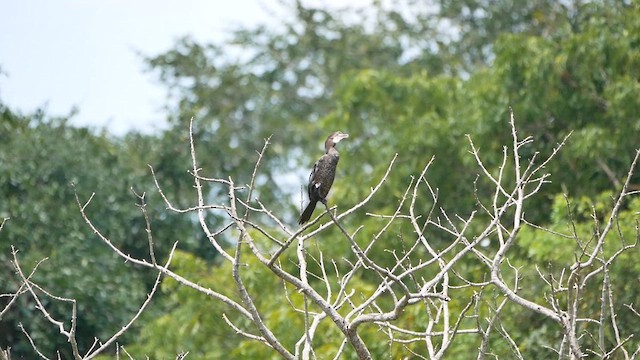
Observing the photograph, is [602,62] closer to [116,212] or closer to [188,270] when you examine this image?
[188,270]

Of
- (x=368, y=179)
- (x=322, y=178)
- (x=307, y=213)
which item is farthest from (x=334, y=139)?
(x=368, y=179)

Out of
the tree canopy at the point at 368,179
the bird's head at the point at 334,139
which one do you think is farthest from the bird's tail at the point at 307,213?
the tree canopy at the point at 368,179

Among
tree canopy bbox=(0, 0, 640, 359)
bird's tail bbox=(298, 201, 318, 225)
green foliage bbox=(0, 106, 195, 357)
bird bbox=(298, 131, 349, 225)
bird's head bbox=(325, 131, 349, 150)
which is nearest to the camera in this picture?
bird's tail bbox=(298, 201, 318, 225)

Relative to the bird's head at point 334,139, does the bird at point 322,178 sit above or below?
below

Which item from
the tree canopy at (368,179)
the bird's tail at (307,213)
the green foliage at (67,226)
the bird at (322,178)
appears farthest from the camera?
the green foliage at (67,226)

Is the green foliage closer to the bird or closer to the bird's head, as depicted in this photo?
the bird's head

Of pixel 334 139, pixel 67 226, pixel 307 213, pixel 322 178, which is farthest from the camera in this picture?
pixel 67 226

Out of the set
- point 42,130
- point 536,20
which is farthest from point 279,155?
point 42,130

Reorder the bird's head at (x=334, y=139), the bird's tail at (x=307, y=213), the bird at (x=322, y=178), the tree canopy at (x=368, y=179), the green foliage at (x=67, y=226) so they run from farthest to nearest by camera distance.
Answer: the green foliage at (x=67, y=226) → the tree canopy at (x=368, y=179) → the bird's head at (x=334, y=139) → the bird at (x=322, y=178) → the bird's tail at (x=307, y=213)

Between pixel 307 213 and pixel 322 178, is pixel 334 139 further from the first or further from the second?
pixel 307 213

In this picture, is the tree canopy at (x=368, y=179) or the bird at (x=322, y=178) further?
the tree canopy at (x=368, y=179)

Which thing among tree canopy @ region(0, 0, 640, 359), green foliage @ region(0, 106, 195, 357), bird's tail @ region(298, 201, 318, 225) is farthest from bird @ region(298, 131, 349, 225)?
green foliage @ region(0, 106, 195, 357)

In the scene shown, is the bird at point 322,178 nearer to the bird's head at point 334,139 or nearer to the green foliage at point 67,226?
the bird's head at point 334,139

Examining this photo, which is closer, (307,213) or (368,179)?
(307,213)
